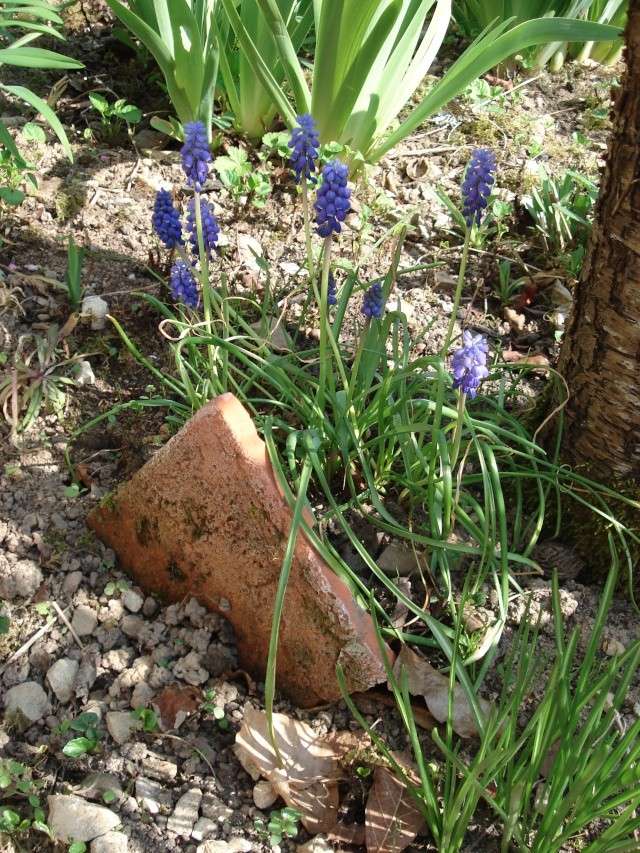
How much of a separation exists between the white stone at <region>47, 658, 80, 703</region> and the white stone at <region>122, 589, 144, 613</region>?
6.8 inches

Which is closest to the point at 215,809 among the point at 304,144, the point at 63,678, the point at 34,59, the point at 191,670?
the point at 191,670

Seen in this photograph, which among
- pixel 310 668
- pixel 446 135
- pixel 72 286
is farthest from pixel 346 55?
pixel 310 668

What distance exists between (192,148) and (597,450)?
116cm

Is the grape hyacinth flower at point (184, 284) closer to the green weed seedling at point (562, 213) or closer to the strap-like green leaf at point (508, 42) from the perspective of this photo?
the strap-like green leaf at point (508, 42)

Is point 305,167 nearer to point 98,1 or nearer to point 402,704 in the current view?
point 402,704

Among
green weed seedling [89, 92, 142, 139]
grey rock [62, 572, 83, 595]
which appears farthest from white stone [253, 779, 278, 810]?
green weed seedling [89, 92, 142, 139]

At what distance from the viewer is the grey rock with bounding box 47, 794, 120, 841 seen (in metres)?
1.66

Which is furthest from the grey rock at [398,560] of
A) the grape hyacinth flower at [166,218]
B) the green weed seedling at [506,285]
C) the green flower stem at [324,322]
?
the green weed seedling at [506,285]

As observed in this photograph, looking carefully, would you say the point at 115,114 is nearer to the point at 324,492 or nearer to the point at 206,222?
the point at 206,222

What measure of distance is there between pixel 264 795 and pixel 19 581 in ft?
2.49

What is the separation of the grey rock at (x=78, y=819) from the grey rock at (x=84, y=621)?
1.30 feet

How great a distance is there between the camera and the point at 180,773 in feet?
5.87

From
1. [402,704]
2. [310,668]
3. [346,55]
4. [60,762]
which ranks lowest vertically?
[60,762]

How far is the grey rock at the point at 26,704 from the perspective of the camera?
6.11ft
